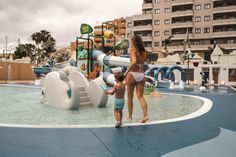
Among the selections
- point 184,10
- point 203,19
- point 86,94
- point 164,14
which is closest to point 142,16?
point 164,14

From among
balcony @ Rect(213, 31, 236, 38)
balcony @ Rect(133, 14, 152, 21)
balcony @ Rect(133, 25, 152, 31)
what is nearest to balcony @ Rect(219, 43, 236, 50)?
balcony @ Rect(213, 31, 236, 38)

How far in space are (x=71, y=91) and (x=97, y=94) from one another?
1016 mm

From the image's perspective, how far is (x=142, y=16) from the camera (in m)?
64.0

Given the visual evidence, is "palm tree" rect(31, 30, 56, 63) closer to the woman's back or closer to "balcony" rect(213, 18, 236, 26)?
"balcony" rect(213, 18, 236, 26)

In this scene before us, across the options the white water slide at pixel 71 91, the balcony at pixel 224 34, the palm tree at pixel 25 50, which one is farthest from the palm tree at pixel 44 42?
the white water slide at pixel 71 91

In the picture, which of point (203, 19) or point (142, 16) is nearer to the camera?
point (203, 19)

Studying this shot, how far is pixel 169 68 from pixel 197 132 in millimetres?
23027

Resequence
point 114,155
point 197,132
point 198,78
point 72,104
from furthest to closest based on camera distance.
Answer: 1. point 198,78
2. point 72,104
3. point 197,132
4. point 114,155

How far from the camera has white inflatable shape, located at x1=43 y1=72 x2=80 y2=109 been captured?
9094mm

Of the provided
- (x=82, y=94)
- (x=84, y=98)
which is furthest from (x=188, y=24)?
(x=84, y=98)

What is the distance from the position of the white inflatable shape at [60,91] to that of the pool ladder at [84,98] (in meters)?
0.67

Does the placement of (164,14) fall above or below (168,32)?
above

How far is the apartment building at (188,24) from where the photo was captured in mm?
55250

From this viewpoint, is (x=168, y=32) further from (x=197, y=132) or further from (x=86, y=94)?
(x=197, y=132)
